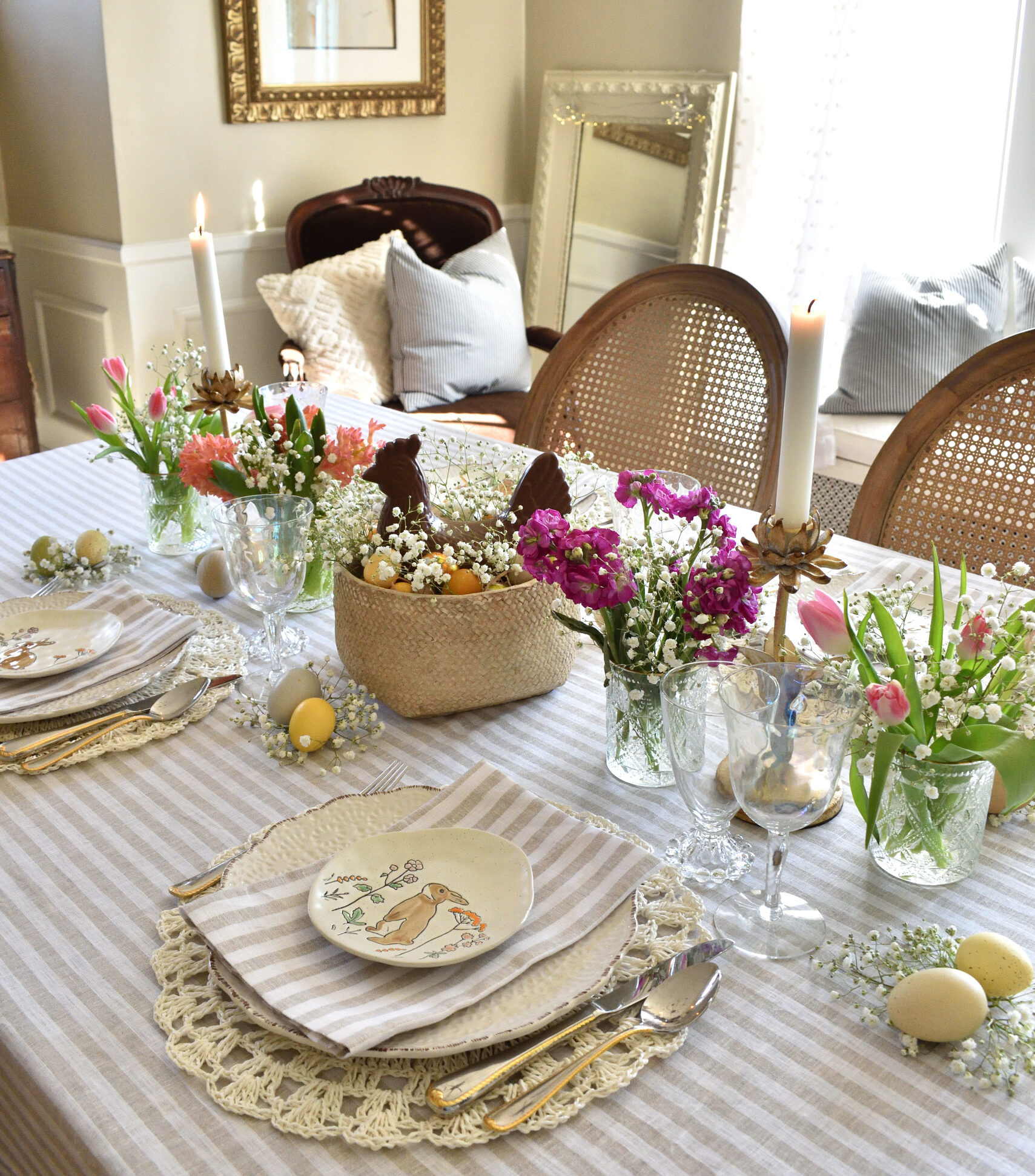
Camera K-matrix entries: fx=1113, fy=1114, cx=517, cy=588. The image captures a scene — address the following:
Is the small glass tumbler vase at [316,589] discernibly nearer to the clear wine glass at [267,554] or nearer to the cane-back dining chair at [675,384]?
the clear wine glass at [267,554]

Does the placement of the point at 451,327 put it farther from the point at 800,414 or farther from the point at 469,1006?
the point at 469,1006

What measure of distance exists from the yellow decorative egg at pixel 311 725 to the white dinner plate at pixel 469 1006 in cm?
13

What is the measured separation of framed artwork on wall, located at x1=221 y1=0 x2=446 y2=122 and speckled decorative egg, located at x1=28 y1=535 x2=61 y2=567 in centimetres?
242

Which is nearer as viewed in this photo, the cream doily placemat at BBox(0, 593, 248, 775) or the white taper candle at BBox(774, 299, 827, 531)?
the white taper candle at BBox(774, 299, 827, 531)

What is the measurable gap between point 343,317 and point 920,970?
2.76 metres

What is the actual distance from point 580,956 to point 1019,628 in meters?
0.37

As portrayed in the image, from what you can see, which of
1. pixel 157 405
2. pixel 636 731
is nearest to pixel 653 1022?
pixel 636 731

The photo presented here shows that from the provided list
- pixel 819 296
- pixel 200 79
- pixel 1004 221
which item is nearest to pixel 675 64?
pixel 1004 221

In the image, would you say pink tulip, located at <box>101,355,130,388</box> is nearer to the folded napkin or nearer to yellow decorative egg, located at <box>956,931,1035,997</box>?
the folded napkin

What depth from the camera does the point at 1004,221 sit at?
3.02 meters

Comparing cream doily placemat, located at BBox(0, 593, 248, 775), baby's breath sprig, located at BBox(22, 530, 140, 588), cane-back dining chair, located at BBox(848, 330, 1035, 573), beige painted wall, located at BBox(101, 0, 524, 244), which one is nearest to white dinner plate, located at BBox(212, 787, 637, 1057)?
cream doily placemat, located at BBox(0, 593, 248, 775)

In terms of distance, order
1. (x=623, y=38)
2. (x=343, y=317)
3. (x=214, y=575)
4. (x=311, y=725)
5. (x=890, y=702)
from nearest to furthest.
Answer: (x=890, y=702), (x=311, y=725), (x=214, y=575), (x=343, y=317), (x=623, y=38)

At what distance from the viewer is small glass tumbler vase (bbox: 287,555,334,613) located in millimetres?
1222

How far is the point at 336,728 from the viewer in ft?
3.26
